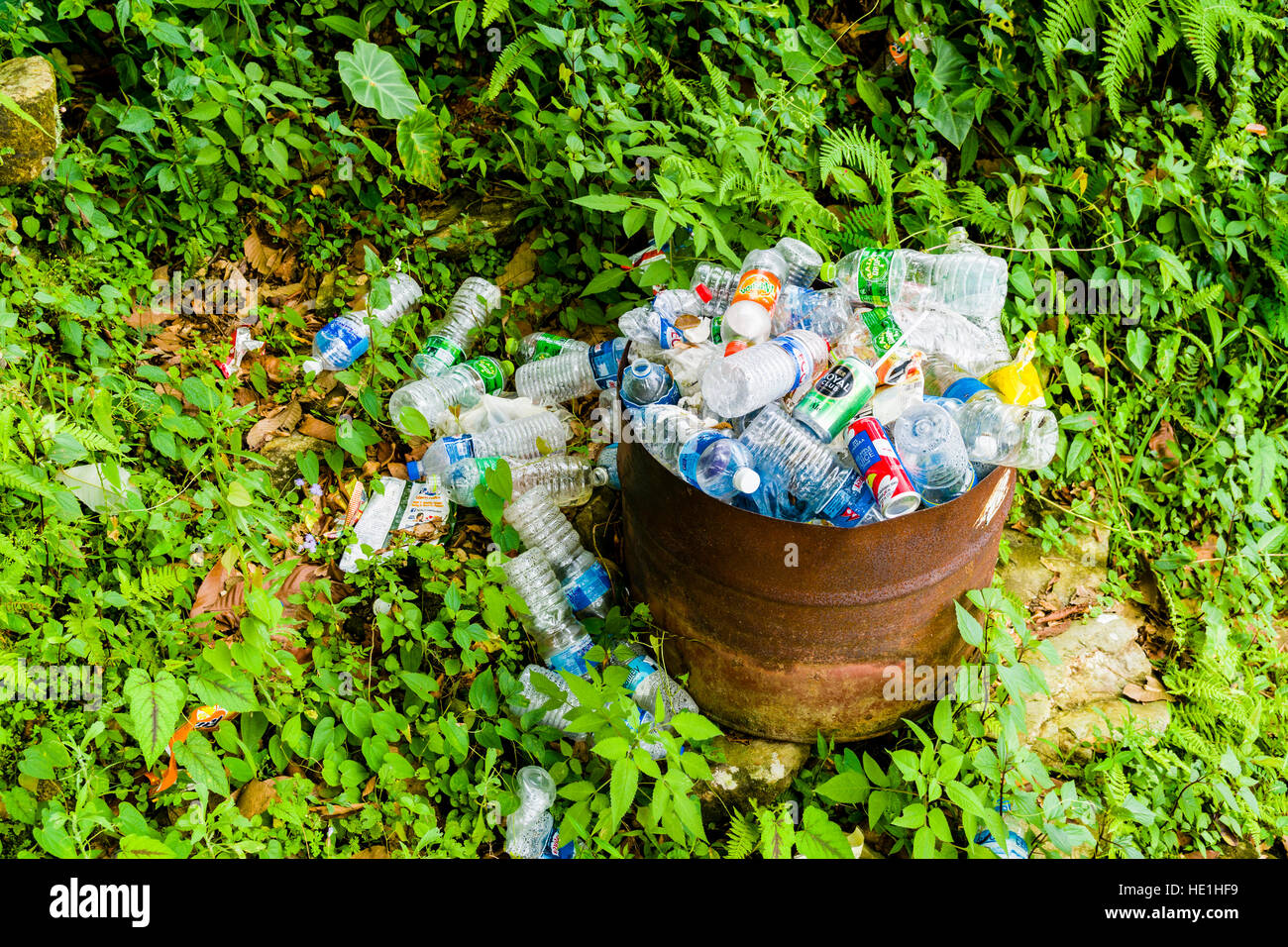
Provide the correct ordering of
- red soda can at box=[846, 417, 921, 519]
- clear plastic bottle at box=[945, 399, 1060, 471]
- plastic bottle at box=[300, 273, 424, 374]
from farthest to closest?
1. plastic bottle at box=[300, 273, 424, 374]
2. clear plastic bottle at box=[945, 399, 1060, 471]
3. red soda can at box=[846, 417, 921, 519]

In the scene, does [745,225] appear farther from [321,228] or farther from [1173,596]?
[1173,596]

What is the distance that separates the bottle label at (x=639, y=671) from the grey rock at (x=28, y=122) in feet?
8.03

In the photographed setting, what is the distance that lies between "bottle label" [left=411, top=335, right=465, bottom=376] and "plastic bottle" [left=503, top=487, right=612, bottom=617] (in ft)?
1.91

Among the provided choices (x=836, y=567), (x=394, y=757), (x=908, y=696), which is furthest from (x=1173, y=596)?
(x=394, y=757)

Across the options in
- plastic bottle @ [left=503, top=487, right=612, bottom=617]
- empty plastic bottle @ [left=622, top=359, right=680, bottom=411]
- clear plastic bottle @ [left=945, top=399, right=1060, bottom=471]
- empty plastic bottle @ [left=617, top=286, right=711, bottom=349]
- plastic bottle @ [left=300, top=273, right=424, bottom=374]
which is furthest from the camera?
plastic bottle @ [left=300, top=273, right=424, bottom=374]

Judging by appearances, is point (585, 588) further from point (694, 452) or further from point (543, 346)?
point (543, 346)

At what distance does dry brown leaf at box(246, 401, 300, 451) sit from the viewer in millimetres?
2840

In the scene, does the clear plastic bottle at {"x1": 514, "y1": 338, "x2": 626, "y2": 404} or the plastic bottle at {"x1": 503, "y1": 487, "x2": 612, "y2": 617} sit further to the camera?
the clear plastic bottle at {"x1": 514, "y1": 338, "x2": 626, "y2": 404}

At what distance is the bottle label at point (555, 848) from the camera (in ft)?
7.17

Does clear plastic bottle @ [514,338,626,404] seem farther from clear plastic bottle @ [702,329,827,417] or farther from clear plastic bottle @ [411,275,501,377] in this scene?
clear plastic bottle @ [702,329,827,417]

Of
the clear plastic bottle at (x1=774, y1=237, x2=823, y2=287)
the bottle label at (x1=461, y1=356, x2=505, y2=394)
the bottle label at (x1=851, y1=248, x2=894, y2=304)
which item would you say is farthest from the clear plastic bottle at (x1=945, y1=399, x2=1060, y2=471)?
the bottle label at (x1=461, y1=356, x2=505, y2=394)

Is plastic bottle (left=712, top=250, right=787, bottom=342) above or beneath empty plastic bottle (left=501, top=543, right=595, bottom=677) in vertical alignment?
above

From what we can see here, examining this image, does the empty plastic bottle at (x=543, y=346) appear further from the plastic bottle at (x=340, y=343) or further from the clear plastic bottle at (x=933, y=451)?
the clear plastic bottle at (x=933, y=451)
